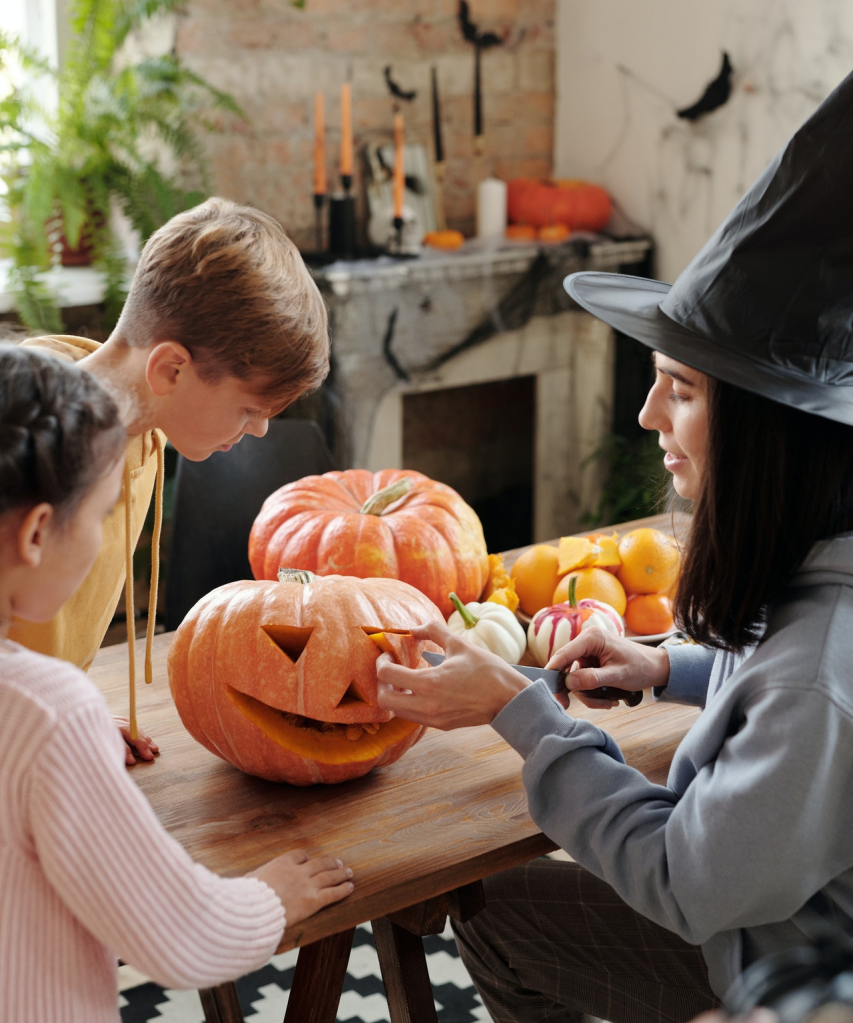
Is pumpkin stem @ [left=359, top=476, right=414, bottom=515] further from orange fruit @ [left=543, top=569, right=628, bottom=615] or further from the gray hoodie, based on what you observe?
the gray hoodie

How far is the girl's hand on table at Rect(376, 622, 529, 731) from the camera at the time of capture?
114 cm

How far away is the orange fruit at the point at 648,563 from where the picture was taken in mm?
1683

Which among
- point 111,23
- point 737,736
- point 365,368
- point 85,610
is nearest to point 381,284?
point 365,368

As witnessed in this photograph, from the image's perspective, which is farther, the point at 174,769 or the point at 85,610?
the point at 85,610

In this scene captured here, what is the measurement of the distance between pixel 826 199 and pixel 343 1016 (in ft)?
5.14

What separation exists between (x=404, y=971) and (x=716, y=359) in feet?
2.59

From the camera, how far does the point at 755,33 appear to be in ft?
10.0

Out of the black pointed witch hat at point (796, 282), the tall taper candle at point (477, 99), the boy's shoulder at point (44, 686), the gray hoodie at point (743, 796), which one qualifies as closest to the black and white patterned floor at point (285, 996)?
the gray hoodie at point (743, 796)

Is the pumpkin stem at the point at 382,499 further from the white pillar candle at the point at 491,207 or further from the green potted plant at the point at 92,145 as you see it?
the white pillar candle at the point at 491,207

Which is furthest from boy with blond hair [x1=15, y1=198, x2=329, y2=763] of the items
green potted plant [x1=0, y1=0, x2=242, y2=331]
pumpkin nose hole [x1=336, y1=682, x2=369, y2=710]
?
green potted plant [x1=0, y1=0, x2=242, y2=331]

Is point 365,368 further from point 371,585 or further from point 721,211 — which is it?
point 371,585

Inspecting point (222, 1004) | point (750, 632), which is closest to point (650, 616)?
point (750, 632)

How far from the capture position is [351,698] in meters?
1.22

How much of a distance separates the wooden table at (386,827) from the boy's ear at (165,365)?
43 centimetres
